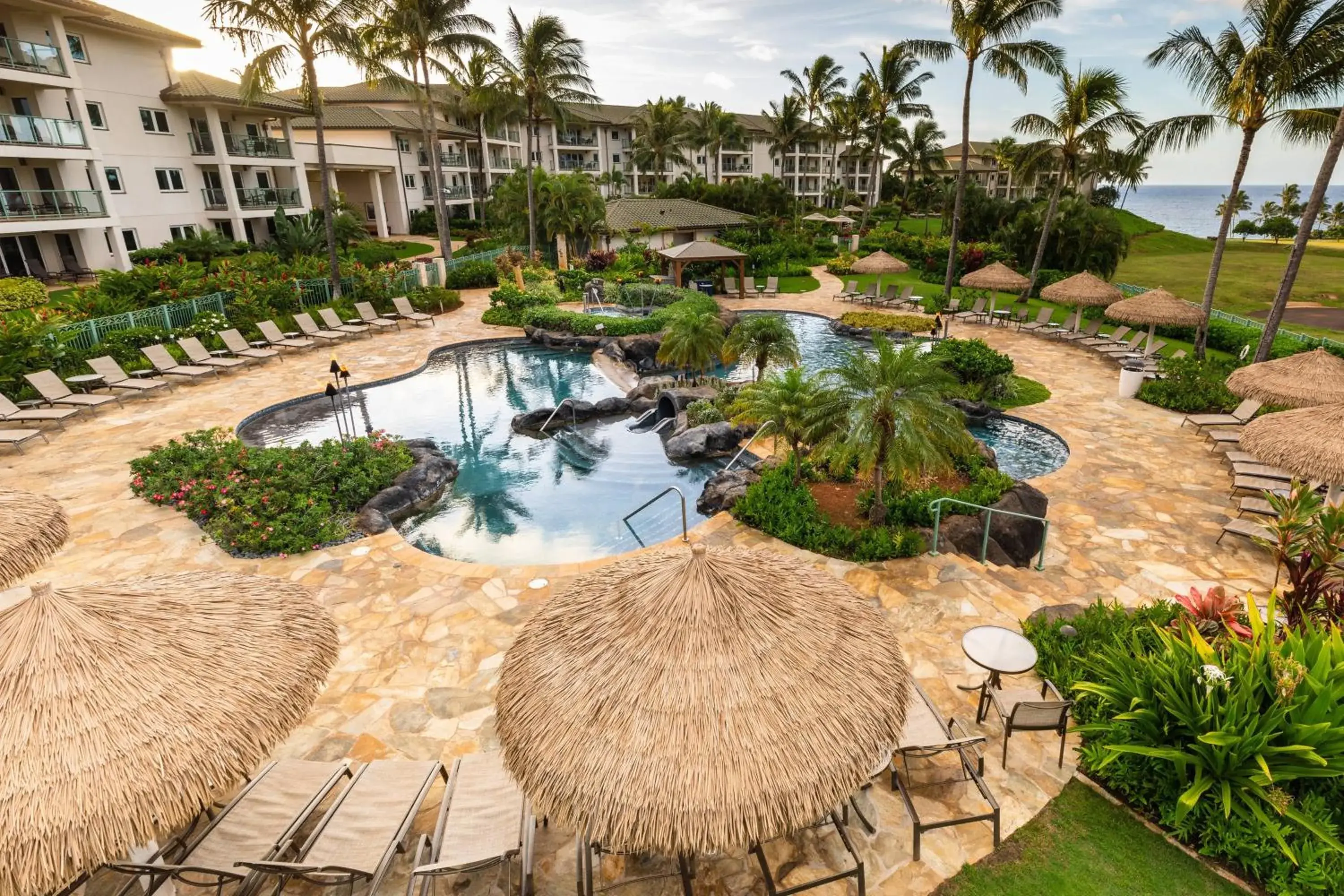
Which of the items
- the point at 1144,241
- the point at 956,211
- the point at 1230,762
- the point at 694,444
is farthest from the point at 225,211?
the point at 1144,241

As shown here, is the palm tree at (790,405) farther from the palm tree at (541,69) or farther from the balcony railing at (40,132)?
the balcony railing at (40,132)

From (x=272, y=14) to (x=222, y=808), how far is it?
25.5 meters

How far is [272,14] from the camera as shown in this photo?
21812 millimetres

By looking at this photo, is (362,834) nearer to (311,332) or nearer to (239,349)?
(239,349)

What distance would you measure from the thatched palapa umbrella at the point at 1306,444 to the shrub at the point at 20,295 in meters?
28.6

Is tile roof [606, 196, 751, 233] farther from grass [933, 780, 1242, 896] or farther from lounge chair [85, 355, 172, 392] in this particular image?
grass [933, 780, 1242, 896]

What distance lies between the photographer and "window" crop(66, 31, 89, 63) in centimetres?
2855

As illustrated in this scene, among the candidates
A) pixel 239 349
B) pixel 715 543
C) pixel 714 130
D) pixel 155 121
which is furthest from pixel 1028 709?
pixel 714 130

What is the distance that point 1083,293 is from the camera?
22.0m

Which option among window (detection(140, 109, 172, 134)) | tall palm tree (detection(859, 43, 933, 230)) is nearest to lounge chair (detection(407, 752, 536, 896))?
window (detection(140, 109, 172, 134))

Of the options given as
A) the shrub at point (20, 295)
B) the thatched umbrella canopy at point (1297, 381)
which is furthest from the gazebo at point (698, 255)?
the shrub at point (20, 295)

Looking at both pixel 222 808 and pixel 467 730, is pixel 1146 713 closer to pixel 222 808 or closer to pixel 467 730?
pixel 467 730

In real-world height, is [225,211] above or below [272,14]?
below

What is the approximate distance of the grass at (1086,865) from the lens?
5168 mm
